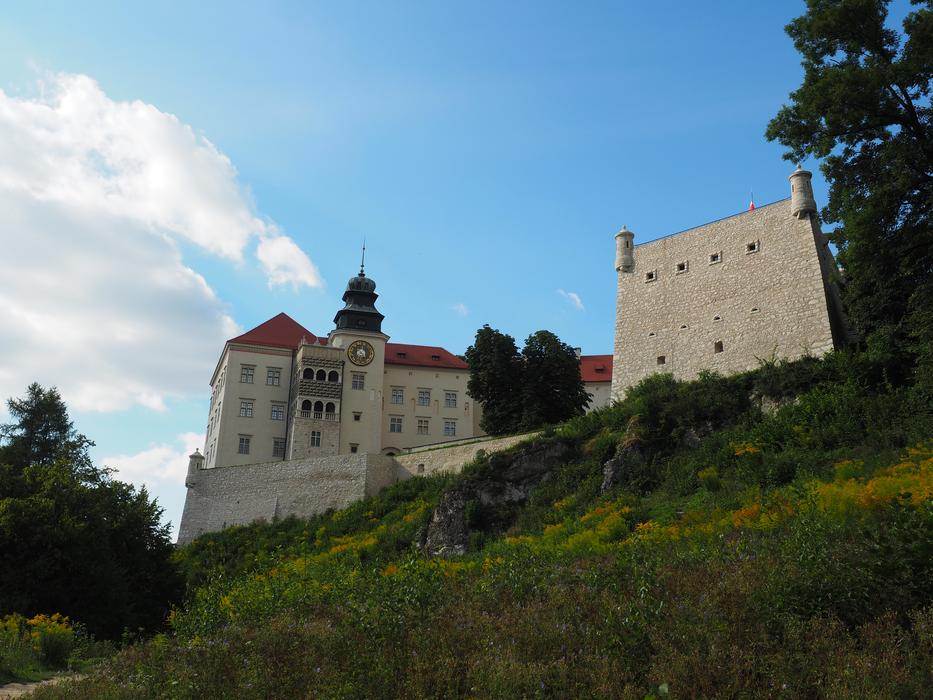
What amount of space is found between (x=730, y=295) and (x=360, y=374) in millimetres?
27854

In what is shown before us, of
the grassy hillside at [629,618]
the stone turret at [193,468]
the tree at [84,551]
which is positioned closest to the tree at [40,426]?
the stone turret at [193,468]

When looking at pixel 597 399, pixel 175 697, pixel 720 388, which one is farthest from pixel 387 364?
pixel 175 697

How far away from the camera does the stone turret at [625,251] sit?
33781mm

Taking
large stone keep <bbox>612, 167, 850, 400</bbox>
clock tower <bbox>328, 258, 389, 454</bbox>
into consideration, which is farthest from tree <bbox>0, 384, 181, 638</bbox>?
clock tower <bbox>328, 258, 389, 454</bbox>

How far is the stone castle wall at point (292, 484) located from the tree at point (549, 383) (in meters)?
6.61

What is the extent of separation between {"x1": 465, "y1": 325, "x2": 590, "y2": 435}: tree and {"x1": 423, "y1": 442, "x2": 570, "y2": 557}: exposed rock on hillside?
46.3 feet

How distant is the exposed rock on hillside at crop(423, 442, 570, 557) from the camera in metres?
26.5

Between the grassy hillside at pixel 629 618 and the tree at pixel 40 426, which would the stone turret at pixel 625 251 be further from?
the tree at pixel 40 426

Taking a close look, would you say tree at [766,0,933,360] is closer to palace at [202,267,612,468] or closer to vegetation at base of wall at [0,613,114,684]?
vegetation at base of wall at [0,613,114,684]

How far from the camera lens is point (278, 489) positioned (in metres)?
40.2

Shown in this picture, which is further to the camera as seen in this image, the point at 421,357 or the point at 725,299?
the point at 421,357

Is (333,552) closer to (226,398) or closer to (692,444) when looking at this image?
(692,444)

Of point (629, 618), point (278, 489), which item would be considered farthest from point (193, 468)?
point (629, 618)

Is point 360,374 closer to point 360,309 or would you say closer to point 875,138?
point 360,309
